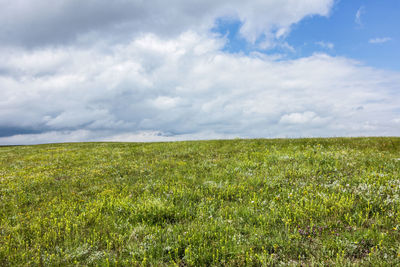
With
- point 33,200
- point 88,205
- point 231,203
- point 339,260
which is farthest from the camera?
point 33,200

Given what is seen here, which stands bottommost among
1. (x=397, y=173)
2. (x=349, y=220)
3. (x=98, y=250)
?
(x=98, y=250)

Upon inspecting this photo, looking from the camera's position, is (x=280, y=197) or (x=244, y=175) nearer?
(x=280, y=197)

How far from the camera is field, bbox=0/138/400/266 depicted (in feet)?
17.8

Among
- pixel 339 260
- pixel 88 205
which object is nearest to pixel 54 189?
pixel 88 205

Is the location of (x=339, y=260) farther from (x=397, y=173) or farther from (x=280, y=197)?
(x=397, y=173)

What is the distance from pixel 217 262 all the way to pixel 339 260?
2.51 metres

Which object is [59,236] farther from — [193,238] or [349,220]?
[349,220]

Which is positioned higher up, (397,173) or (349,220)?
(397,173)

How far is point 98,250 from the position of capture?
611 centimetres

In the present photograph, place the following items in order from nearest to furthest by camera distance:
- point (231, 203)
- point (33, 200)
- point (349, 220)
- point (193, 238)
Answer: point (193, 238) → point (349, 220) → point (231, 203) → point (33, 200)

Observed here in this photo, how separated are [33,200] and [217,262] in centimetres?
1013

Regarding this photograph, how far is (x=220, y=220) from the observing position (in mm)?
6949

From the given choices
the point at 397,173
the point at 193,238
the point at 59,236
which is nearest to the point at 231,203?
the point at 193,238

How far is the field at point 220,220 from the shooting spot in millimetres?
5438
